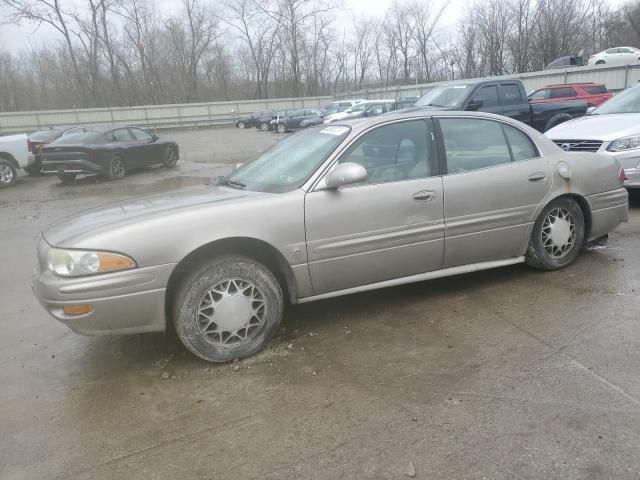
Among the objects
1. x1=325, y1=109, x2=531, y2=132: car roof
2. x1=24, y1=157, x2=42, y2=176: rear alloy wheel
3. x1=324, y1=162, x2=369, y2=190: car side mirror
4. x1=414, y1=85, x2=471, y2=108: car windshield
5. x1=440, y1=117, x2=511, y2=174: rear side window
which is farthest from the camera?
x1=24, y1=157, x2=42, y2=176: rear alloy wheel

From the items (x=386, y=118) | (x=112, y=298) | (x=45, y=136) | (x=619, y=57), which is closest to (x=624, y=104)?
(x=386, y=118)

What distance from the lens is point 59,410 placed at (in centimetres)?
293

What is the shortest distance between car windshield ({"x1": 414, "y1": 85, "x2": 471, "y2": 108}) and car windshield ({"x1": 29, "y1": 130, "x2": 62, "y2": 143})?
1169 cm

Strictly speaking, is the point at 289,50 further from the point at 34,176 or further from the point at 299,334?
the point at 299,334

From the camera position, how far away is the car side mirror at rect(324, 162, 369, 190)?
136 inches

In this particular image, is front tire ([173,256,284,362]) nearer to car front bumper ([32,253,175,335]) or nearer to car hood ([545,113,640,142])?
car front bumper ([32,253,175,335])

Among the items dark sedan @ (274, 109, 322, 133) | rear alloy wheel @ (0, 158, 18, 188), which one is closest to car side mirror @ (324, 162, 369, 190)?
rear alloy wheel @ (0, 158, 18, 188)

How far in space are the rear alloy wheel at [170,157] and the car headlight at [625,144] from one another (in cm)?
1278

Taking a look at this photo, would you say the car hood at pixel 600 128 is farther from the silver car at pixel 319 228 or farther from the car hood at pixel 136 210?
the car hood at pixel 136 210

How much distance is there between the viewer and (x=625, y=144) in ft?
21.6

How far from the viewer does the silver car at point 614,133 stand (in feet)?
21.4

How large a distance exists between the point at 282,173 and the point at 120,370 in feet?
5.90

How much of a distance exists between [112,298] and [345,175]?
168 centimetres

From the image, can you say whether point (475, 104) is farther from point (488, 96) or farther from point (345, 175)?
point (345, 175)
